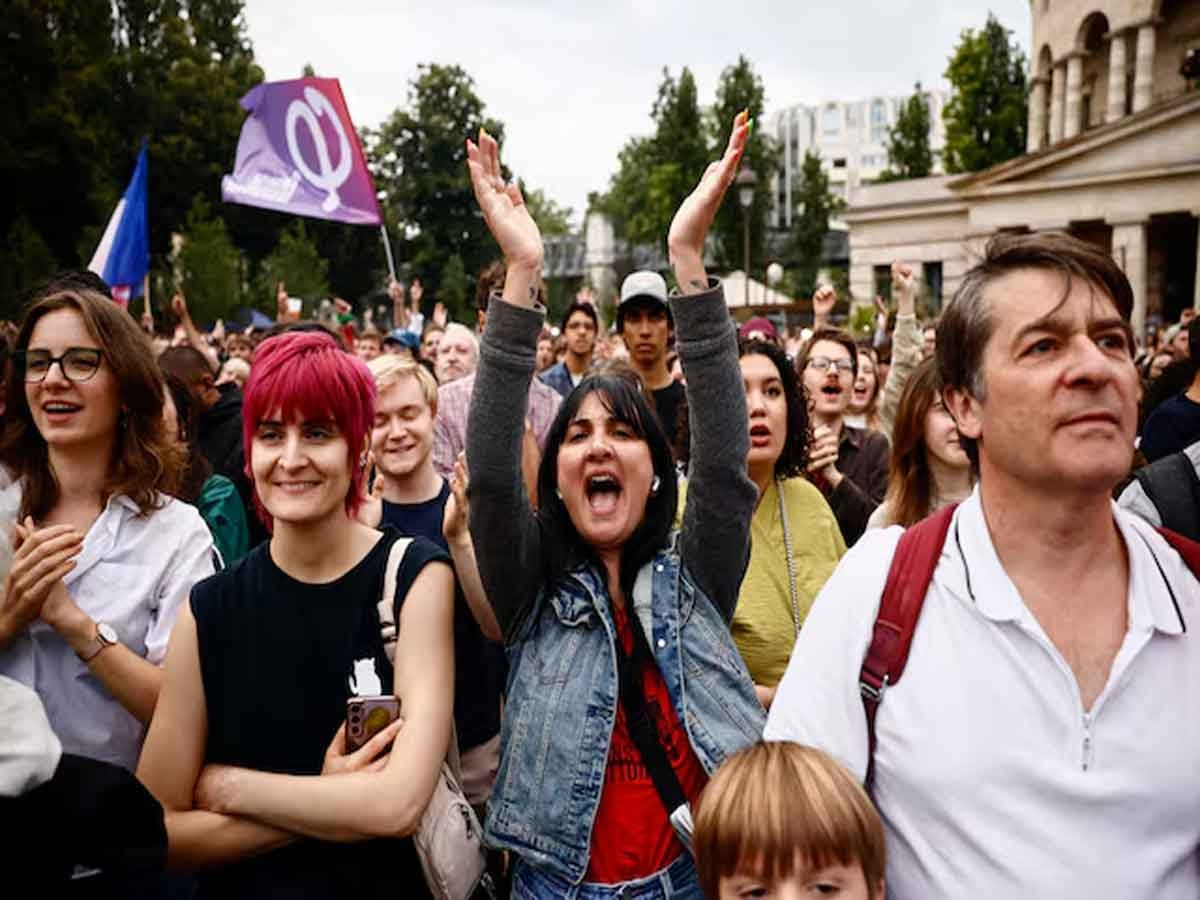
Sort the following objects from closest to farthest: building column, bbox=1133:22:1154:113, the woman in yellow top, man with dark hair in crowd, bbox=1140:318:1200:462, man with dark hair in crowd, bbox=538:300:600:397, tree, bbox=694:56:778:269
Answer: the woman in yellow top
man with dark hair in crowd, bbox=1140:318:1200:462
man with dark hair in crowd, bbox=538:300:600:397
building column, bbox=1133:22:1154:113
tree, bbox=694:56:778:269

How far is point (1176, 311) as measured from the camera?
1153 inches

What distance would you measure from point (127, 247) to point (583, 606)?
10.1m

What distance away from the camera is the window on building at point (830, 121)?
130 meters

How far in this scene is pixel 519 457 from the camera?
2512mm

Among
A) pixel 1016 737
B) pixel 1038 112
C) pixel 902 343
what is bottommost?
pixel 1016 737

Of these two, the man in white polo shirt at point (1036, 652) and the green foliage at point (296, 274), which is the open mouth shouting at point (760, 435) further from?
the green foliage at point (296, 274)

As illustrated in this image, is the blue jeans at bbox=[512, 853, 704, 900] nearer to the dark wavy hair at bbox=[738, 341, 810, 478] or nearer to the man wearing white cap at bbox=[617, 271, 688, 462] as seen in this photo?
the dark wavy hair at bbox=[738, 341, 810, 478]

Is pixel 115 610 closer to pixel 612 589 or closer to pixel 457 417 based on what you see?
pixel 612 589

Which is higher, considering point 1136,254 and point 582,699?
point 1136,254

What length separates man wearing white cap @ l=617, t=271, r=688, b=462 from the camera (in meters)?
6.03

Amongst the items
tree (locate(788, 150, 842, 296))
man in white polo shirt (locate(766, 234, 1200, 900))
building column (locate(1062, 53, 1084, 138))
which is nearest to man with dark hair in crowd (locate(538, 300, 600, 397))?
man in white polo shirt (locate(766, 234, 1200, 900))

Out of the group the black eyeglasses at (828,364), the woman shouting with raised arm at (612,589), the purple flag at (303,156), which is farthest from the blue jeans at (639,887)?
the purple flag at (303,156)

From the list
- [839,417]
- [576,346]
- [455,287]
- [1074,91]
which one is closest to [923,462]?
[839,417]

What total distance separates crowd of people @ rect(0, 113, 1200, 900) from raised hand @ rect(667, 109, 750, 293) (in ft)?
0.04
